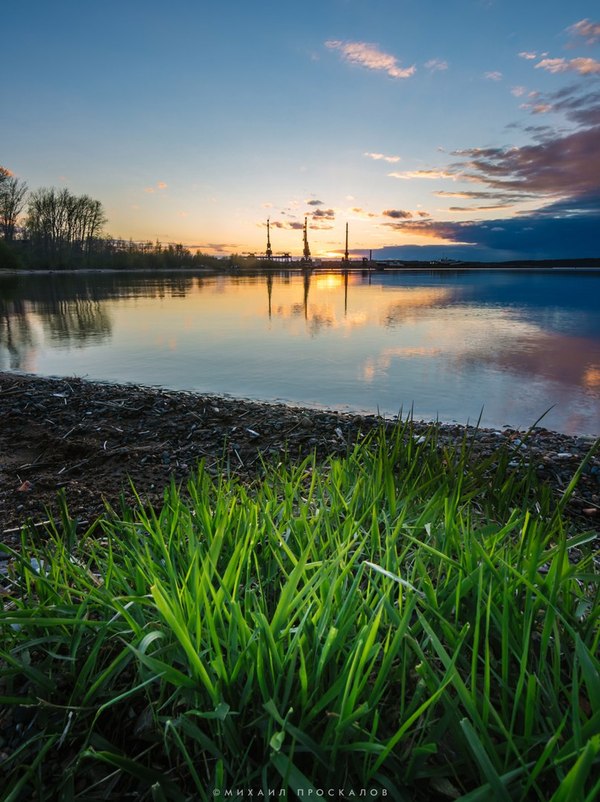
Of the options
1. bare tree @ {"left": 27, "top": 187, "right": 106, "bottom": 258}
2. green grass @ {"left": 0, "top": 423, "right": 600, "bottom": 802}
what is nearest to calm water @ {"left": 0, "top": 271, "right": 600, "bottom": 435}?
green grass @ {"left": 0, "top": 423, "right": 600, "bottom": 802}

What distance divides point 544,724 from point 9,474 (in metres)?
2.86

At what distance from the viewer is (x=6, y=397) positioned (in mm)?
4238

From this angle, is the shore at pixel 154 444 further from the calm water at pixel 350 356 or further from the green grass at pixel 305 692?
the green grass at pixel 305 692

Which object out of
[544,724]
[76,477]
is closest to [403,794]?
[544,724]

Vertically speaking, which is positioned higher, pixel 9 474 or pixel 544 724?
pixel 544 724

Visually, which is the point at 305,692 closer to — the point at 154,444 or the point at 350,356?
the point at 154,444

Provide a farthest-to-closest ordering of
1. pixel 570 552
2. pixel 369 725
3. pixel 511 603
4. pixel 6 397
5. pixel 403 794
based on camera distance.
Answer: pixel 6 397
pixel 570 552
pixel 511 603
pixel 369 725
pixel 403 794

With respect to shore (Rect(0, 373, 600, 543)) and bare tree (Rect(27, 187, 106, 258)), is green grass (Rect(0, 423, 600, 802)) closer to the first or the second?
shore (Rect(0, 373, 600, 543))

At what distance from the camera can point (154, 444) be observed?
3121 millimetres

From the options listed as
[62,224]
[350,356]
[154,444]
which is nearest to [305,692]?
[154,444]

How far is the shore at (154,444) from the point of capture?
7.73 feet

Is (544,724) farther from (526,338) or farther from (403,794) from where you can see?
(526,338)

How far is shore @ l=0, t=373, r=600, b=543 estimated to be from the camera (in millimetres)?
2355

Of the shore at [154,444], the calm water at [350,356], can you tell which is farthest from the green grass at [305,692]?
the calm water at [350,356]
